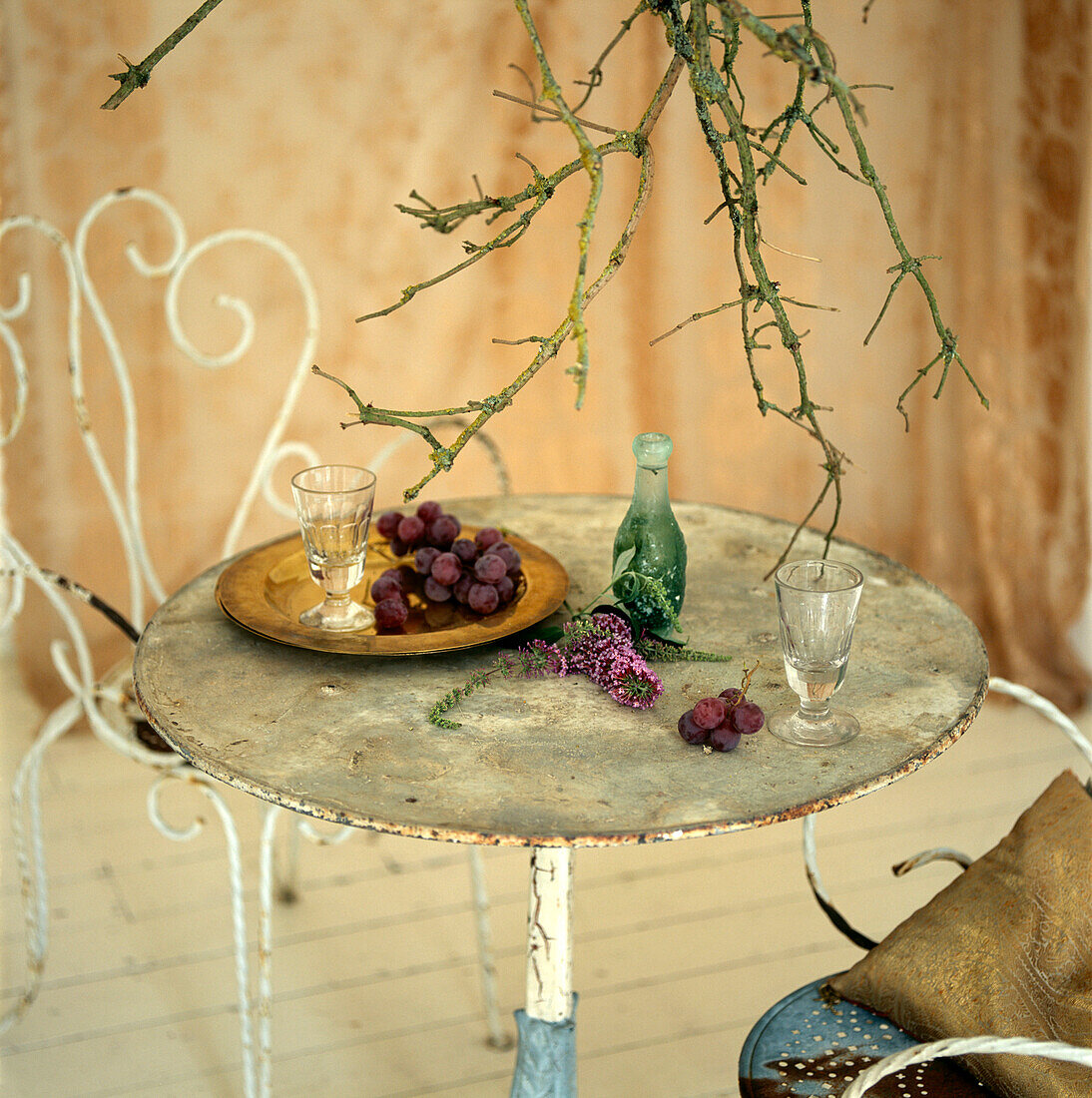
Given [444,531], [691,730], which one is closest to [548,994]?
[691,730]

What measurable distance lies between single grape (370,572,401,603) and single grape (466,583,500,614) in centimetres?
7

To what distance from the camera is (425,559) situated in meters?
1.40

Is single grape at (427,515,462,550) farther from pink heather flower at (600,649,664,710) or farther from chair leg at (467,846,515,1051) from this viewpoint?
chair leg at (467,846,515,1051)

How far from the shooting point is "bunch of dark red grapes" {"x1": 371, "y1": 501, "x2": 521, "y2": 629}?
1.34m

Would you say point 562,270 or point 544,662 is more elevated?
point 562,270

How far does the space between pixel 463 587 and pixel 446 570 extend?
3cm

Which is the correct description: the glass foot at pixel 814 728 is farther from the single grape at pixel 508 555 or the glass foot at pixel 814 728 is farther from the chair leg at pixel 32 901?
the chair leg at pixel 32 901

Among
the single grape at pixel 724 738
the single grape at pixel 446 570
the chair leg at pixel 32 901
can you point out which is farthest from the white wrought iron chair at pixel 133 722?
the single grape at pixel 724 738

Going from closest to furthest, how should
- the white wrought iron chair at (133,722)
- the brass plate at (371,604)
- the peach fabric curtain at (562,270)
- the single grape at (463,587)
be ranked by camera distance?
the brass plate at (371,604) → the single grape at (463,587) → the white wrought iron chair at (133,722) → the peach fabric curtain at (562,270)

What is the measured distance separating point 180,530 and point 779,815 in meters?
1.99

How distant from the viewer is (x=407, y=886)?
2.27 meters

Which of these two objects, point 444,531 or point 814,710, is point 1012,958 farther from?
point 444,531

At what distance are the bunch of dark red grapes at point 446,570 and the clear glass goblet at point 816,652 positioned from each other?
320mm

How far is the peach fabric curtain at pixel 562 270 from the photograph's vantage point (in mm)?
2543
